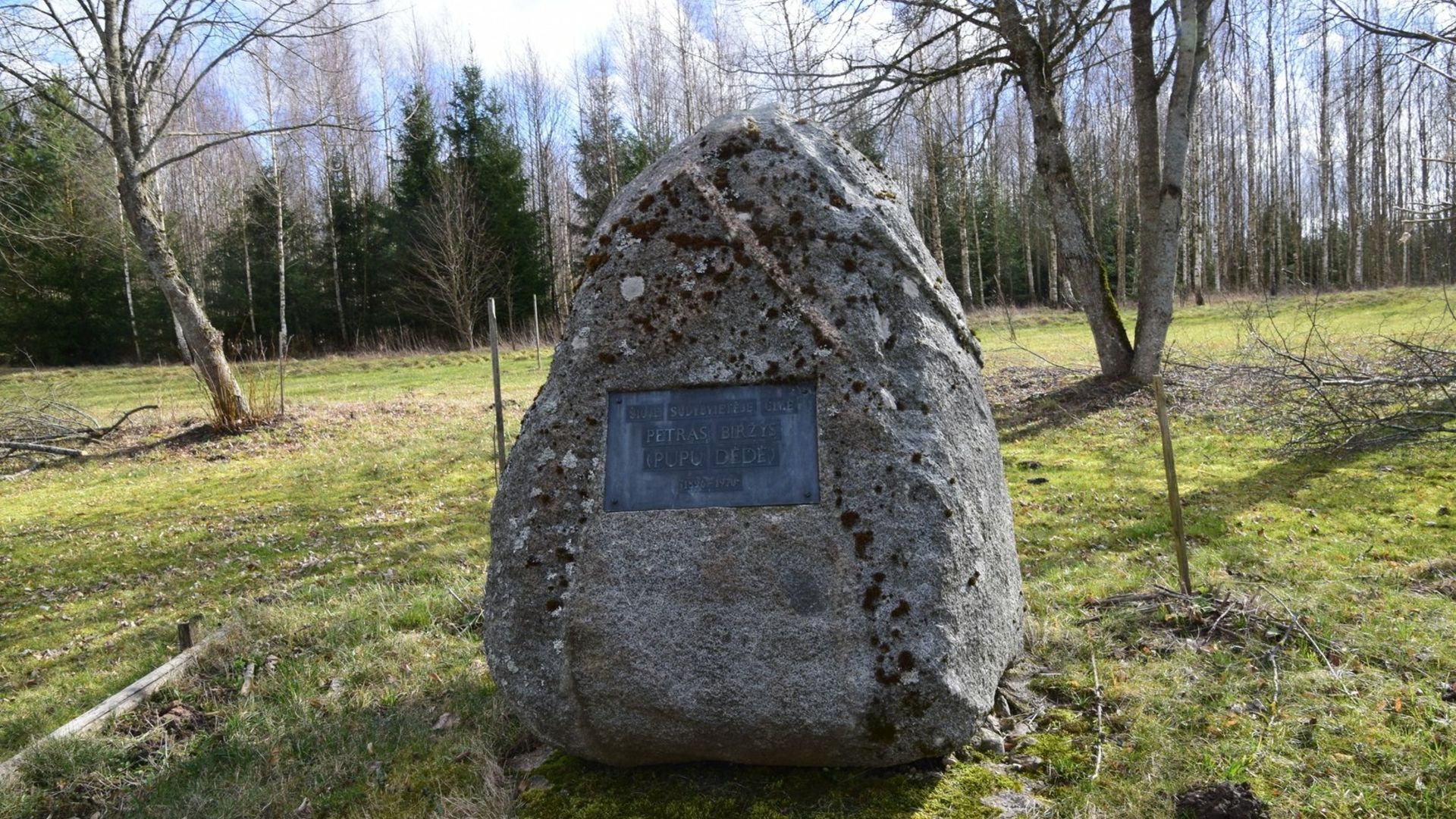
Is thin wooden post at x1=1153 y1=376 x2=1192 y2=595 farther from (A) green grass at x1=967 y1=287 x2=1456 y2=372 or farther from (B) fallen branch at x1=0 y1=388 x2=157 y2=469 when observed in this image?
(B) fallen branch at x1=0 y1=388 x2=157 y2=469

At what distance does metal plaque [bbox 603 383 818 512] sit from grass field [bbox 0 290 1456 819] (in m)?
1.04

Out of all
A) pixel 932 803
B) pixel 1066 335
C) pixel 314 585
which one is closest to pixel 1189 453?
pixel 932 803

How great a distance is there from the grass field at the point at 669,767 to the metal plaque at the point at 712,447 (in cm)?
104

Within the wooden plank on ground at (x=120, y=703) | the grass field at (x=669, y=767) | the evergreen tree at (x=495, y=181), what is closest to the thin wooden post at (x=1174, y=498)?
the grass field at (x=669, y=767)

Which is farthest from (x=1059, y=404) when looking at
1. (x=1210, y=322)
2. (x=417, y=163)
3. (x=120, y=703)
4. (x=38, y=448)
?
(x=417, y=163)

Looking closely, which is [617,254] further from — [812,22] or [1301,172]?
[1301,172]

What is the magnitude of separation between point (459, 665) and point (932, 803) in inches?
103

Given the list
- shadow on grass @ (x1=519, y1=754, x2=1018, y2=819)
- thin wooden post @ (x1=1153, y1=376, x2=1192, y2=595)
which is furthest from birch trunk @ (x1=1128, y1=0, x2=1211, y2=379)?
shadow on grass @ (x1=519, y1=754, x2=1018, y2=819)

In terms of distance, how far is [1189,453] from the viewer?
7996 mm

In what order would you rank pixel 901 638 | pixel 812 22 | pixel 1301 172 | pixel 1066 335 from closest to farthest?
pixel 901 638
pixel 812 22
pixel 1066 335
pixel 1301 172

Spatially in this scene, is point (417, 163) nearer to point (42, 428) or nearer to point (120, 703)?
point (42, 428)

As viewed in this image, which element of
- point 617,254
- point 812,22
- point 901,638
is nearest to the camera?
point 901,638

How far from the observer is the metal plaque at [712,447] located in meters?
2.94

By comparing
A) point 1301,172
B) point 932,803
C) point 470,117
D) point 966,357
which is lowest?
point 932,803
